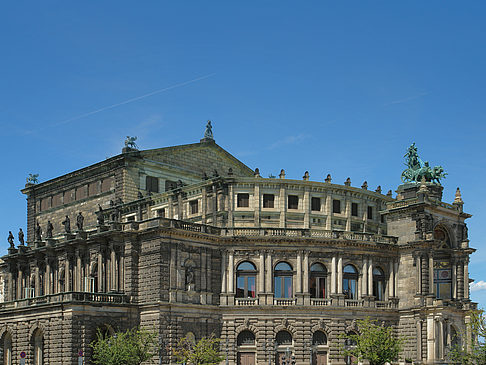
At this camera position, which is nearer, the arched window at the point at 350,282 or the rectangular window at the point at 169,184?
the arched window at the point at 350,282

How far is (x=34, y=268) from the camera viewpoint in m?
90.0

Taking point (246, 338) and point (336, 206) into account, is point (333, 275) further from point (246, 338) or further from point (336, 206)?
point (246, 338)

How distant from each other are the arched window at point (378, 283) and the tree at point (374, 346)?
670 cm

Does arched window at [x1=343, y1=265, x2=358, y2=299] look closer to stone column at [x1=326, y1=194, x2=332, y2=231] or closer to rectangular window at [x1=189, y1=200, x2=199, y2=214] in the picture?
stone column at [x1=326, y1=194, x2=332, y2=231]

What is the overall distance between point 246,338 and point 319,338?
7290 mm

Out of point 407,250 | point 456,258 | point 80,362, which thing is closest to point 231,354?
point 80,362

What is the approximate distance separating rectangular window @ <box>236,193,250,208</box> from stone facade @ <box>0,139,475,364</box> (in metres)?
0.15

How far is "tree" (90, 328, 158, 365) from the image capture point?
223 ft

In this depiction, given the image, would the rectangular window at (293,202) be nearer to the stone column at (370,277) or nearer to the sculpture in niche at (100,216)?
the stone column at (370,277)

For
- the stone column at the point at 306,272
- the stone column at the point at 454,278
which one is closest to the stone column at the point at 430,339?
the stone column at the point at 454,278

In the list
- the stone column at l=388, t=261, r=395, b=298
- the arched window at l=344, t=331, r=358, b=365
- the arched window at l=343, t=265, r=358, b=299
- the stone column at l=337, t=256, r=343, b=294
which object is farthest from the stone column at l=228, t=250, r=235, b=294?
the stone column at l=388, t=261, r=395, b=298

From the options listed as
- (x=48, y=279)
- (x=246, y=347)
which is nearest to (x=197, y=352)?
(x=246, y=347)

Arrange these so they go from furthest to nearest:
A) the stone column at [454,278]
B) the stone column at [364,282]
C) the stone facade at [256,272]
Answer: the stone column at [454,278] → the stone column at [364,282] → the stone facade at [256,272]

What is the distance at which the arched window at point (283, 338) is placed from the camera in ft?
251
